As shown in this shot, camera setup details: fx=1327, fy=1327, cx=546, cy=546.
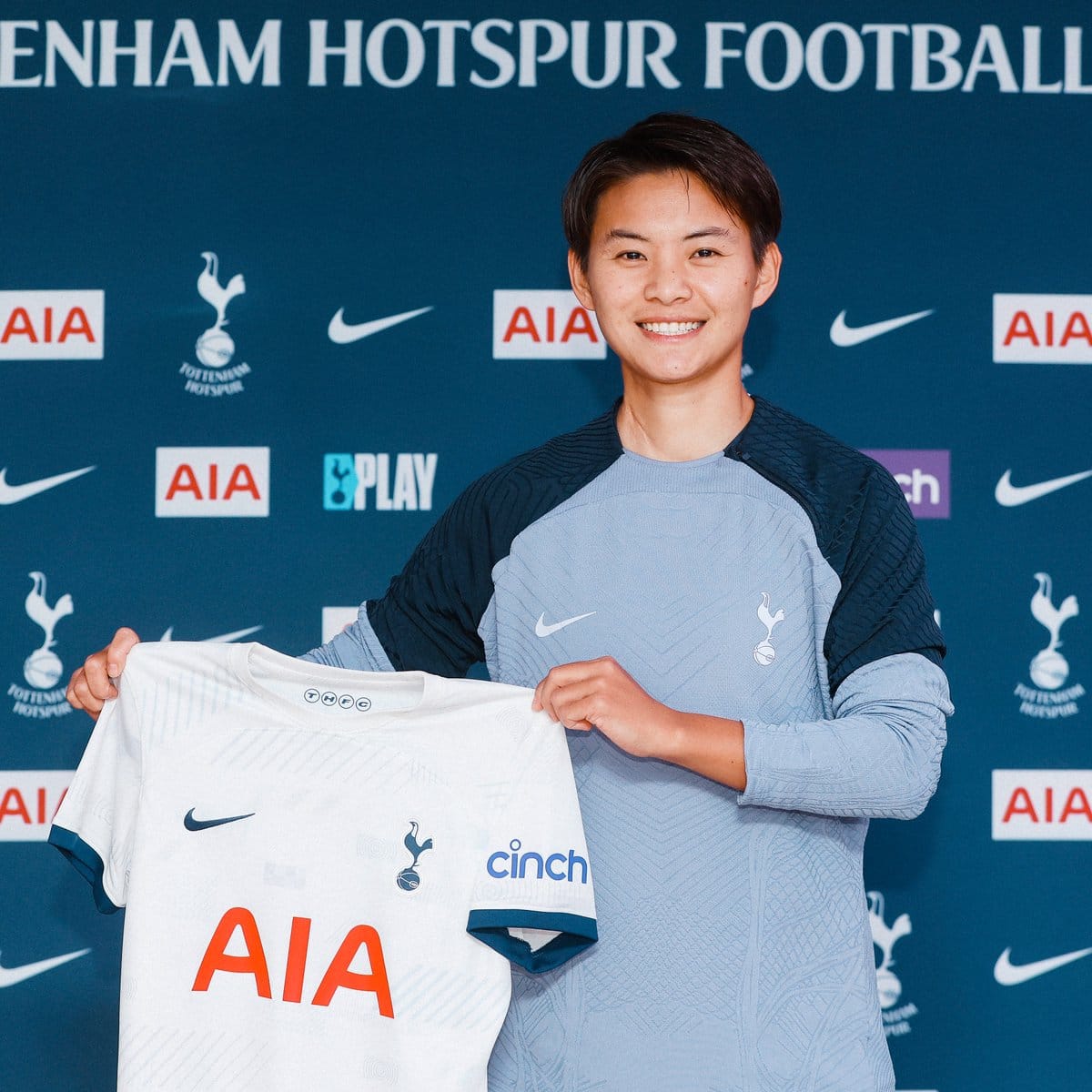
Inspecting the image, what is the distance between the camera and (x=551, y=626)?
153 cm

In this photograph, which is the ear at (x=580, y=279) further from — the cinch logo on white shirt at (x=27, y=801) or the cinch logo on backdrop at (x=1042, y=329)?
Answer: the cinch logo on white shirt at (x=27, y=801)

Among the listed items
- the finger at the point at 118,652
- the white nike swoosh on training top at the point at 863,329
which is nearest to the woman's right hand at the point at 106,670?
the finger at the point at 118,652

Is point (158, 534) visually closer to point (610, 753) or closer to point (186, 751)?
point (186, 751)

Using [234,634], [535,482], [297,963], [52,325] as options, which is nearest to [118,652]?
[297,963]

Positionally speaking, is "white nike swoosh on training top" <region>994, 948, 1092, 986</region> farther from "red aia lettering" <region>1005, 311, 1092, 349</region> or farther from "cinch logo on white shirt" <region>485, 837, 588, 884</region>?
"cinch logo on white shirt" <region>485, 837, 588, 884</region>

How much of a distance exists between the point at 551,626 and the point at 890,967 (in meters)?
1.37

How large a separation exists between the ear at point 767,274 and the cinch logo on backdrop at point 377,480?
1.03 meters

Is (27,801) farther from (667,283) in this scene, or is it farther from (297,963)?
(667,283)

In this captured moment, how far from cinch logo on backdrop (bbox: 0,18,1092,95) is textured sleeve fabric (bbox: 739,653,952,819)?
1.53 metres

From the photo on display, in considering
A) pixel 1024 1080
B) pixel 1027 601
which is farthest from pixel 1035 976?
pixel 1027 601

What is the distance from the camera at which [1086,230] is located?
253 cm

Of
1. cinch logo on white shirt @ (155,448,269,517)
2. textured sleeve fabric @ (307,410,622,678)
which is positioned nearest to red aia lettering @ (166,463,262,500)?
cinch logo on white shirt @ (155,448,269,517)

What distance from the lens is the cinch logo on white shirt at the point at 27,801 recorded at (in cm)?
251

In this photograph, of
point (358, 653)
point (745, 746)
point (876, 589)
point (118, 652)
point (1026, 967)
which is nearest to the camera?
point (745, 746)
